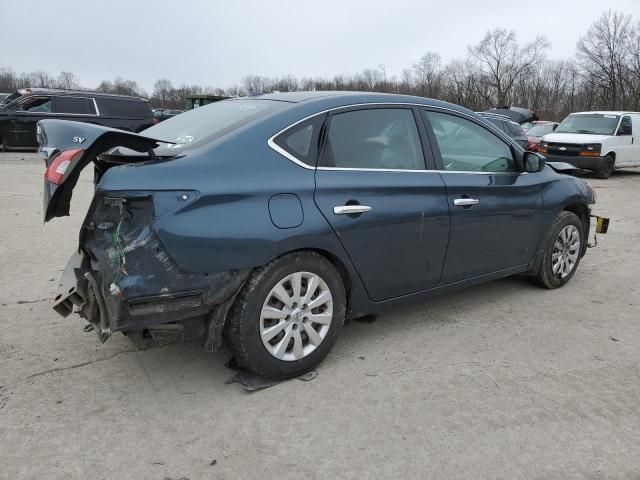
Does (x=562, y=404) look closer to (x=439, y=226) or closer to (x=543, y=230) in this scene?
(x=439, y=226)

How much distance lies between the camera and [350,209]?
3.32 meters

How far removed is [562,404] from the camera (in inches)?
120

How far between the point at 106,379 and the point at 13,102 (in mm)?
16043

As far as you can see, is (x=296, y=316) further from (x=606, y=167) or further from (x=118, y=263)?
(x=606, y=167)

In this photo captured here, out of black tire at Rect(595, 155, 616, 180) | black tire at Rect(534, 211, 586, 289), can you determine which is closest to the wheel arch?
black tire at Rect(534, 211, 586, 289)

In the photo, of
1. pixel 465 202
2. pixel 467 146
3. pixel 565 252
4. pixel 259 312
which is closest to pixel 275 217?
pixel 259 312

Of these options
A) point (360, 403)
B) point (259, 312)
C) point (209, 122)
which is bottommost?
point (360, 403)

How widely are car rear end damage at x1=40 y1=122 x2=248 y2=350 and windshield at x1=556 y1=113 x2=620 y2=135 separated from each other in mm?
14964

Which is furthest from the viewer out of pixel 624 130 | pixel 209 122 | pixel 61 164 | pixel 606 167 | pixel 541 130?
pixel 541 130

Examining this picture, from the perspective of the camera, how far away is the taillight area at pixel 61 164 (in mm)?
2854

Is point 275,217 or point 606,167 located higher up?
point 275,217

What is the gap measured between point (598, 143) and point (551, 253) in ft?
36.8

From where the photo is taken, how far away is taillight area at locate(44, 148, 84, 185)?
2.85 metres

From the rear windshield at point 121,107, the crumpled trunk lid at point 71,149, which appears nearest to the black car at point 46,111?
the rear windshield at point 121,107
